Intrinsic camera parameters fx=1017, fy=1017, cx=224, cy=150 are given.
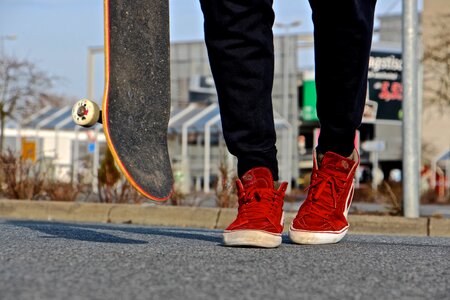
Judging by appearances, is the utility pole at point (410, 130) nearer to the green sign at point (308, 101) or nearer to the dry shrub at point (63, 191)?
the dry shrub at point (63, 191)

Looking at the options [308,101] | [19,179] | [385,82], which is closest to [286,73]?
[308,101]

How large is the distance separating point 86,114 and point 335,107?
36.3 inches

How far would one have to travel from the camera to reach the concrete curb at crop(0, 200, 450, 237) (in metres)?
7.50

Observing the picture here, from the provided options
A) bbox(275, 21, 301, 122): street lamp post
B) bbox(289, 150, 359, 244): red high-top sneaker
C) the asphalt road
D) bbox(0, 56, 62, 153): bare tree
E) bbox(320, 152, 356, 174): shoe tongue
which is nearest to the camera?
the asphalt road

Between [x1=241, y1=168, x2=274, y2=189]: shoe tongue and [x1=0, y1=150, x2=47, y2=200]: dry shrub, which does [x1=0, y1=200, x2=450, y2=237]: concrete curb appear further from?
[x1=241, y1=168, x2=274, y2=189]: shoe tongue

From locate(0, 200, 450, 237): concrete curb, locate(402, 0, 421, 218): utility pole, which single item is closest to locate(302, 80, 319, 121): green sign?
locate(0, 200, 450, 237): concrete curb

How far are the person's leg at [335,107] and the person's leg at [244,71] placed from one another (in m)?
0.19

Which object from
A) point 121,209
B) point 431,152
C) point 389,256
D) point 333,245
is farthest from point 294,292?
point 431,152

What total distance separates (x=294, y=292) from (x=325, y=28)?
5.04 feet

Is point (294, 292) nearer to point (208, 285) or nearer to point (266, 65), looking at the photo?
point (208, 285)

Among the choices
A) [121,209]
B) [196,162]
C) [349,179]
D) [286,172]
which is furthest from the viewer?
[196,162]

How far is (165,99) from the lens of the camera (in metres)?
3.43

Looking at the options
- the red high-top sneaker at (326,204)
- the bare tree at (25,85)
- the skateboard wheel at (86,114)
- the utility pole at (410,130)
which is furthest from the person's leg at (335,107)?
the bare tree at (25,85)

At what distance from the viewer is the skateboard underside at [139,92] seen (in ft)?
10.3
